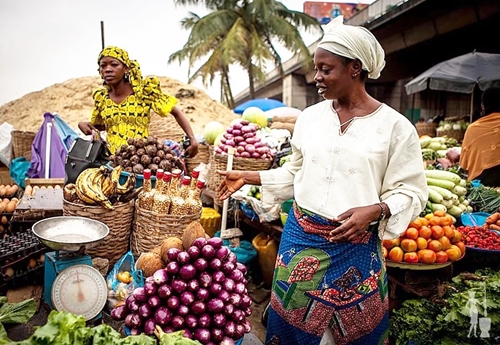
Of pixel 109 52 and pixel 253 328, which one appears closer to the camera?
pixel 253 328

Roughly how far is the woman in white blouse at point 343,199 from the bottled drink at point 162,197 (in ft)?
2.86

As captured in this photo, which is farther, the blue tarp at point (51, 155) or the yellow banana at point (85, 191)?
the blue tarp at point (51, 155)

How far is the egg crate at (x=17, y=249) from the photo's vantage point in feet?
8.55

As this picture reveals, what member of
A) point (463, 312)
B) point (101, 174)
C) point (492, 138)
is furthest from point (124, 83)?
point (492, 138)

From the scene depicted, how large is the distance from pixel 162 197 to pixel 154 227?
0.67 ft

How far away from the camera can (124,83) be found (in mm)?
3799

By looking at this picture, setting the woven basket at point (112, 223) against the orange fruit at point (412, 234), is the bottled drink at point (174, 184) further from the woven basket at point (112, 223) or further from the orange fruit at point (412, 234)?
the orange fruit at point (412, 234)

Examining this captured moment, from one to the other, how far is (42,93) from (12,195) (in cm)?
780

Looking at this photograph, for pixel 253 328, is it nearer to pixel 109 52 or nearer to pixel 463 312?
pixel 463 312

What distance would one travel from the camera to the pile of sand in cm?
1019

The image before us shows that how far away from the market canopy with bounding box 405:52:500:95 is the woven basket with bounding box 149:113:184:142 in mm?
4690

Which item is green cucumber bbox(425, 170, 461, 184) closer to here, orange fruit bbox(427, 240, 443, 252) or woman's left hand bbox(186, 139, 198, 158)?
orange fruit bbox(427, 240, 443, 252)

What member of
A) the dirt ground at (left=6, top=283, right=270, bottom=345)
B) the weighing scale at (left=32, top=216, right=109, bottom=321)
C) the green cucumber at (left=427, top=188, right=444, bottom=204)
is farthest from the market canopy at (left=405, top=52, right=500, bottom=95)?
the weighing scale at (left=32, top=216, right=109, bottom=321)

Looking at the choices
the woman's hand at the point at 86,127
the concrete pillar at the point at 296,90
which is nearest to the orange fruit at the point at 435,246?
the woman's hand at the point at 86,127
